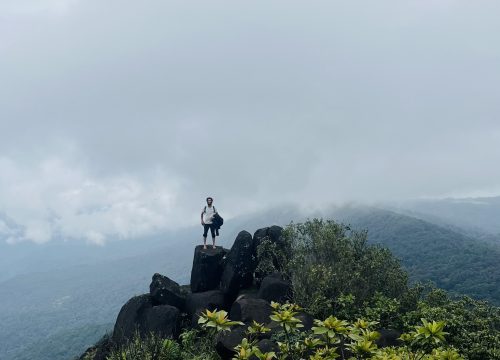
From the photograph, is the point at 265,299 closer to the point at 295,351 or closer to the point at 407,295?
the point at 407,295

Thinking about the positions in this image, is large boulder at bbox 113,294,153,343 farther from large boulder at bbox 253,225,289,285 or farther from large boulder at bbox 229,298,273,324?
large boulder at bbox 253,225,289,285

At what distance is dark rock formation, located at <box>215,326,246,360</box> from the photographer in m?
19.9

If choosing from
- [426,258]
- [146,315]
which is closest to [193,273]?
[146,315]

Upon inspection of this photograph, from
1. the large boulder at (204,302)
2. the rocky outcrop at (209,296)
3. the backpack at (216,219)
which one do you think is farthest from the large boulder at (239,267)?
the backpack at (216,219)

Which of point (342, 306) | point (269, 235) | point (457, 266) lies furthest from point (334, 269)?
point (457, 266)

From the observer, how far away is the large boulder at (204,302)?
28062 mm

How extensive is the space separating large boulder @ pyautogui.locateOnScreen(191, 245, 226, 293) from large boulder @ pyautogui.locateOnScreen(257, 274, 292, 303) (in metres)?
5.69

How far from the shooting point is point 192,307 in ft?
93.1

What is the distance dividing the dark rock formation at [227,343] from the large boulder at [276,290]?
19.1ft

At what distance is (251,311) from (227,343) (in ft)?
12.9

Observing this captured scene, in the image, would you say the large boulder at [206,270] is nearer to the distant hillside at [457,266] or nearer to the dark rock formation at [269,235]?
the dark rock formation at [269,235]

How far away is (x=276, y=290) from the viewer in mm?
26375

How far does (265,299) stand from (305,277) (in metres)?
2.99

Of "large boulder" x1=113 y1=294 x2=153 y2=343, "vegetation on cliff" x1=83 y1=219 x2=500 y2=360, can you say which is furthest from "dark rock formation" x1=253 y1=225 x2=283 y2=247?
"large boulder" x1=113 y1=294 x2=153 y2=343
